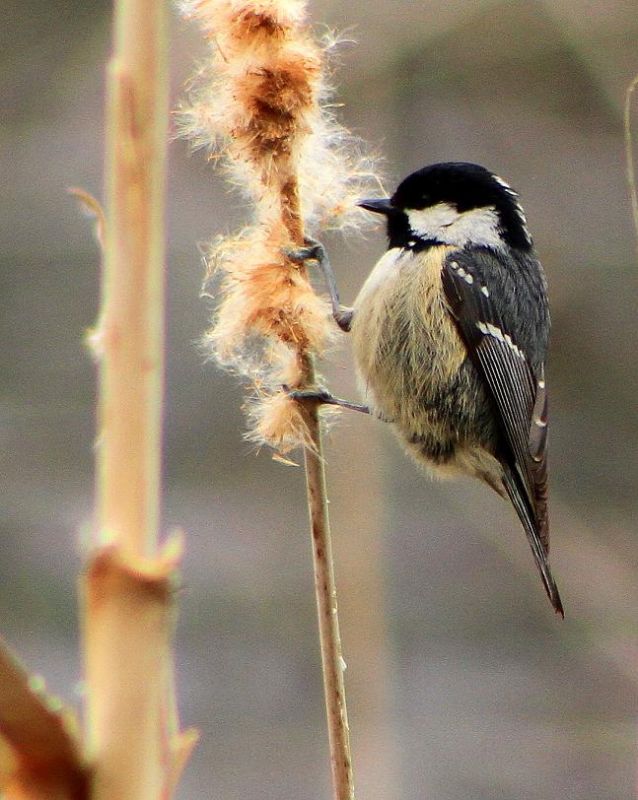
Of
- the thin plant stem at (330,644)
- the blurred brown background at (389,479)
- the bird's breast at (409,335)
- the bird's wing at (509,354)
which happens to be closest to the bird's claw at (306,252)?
the thin plant stem at (330,644)

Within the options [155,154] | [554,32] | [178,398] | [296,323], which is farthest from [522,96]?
[155,154]

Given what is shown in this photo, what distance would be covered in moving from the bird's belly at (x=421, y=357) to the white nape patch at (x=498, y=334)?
0.06m

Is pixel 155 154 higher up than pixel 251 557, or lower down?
higher up

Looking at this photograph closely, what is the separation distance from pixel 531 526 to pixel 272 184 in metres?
1.09

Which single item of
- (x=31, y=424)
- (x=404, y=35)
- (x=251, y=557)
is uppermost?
(x=404, y=35)

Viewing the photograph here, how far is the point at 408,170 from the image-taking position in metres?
4.36

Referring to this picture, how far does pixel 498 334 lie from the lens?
243cm

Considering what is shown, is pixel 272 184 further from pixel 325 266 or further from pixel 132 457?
pixel 132 457

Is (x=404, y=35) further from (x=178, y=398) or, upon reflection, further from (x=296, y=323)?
(x=296, y=323)

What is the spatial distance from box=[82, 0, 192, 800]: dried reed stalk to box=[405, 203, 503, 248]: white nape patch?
1886mm

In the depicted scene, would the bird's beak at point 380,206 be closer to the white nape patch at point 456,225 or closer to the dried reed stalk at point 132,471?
the white nape patch at point 456,225

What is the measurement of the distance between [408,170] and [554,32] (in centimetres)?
98

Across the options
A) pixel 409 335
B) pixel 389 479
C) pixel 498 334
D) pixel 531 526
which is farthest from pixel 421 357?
pixel 389 479

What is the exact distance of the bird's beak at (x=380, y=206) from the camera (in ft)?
7.66
